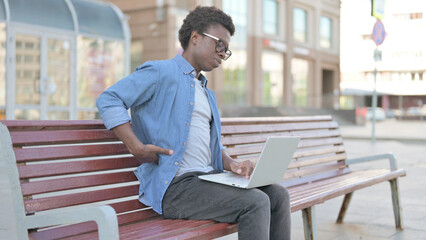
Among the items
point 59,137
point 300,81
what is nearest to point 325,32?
point 300,81

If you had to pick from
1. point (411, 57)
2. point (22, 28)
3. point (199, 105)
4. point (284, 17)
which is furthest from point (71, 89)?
point (411, 57)

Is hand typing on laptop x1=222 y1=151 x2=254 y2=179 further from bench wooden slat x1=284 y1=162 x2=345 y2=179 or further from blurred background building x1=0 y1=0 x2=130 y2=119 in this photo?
blurred background building x1=0 y1=0 x2=130 y2=119

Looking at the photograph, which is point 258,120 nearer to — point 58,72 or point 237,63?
point 58,72

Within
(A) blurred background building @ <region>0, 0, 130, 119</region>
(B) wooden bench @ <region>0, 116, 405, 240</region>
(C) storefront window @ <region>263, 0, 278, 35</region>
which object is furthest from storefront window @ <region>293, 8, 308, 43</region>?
(B) wooden bench @ <region>0, 116, 405, 240</region>

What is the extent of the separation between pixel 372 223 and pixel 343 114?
106 feet

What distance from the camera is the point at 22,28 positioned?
41.1ft

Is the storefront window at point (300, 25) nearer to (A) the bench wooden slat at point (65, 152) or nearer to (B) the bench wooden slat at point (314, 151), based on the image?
(B) the bench wooden slat at point (314, 151)

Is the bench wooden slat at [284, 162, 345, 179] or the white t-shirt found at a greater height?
the white t-shirt

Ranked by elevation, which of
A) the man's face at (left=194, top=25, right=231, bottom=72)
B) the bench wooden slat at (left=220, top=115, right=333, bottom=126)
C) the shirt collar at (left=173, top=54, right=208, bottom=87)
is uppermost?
the man's face at (left=194, top=25, right=231, bottom=72)

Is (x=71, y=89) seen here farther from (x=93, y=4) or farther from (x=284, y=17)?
(x=284, y=17)

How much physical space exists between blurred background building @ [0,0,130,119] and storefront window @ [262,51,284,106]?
1788 cm

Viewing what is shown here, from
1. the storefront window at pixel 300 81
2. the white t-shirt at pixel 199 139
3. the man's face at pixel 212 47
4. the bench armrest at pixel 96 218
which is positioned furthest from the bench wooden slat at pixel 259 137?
the storefront window at pixel 300 81

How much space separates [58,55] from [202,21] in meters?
11.1

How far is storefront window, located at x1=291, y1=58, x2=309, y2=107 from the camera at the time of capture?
36156 millimetres
